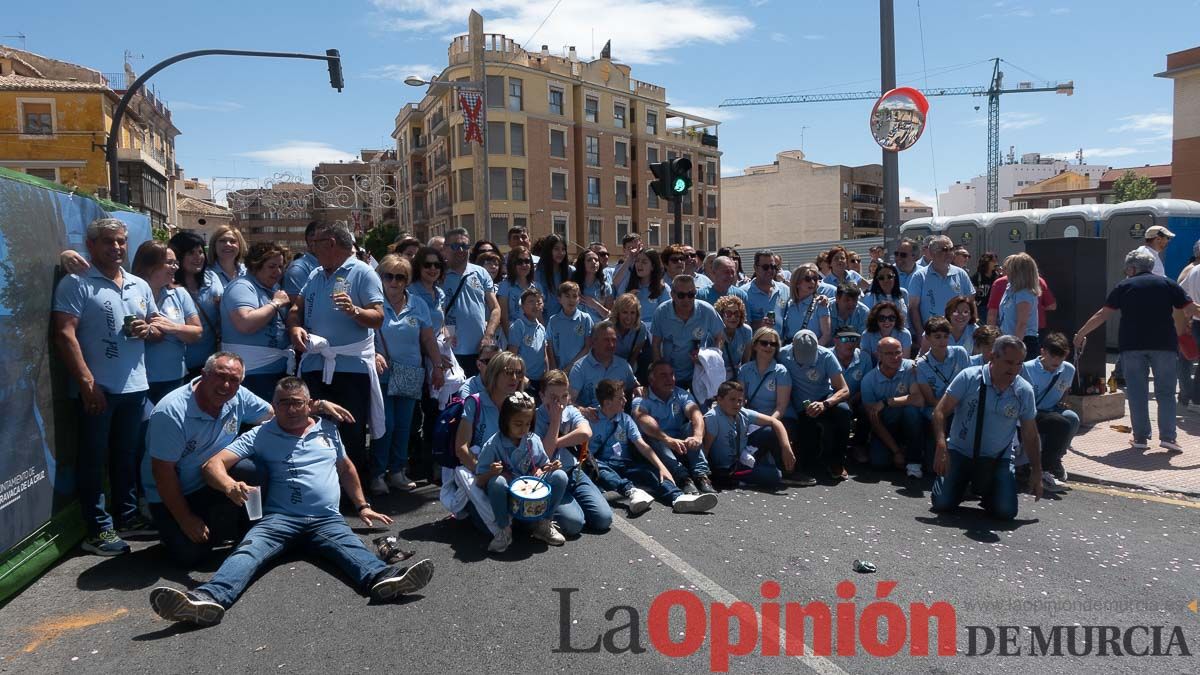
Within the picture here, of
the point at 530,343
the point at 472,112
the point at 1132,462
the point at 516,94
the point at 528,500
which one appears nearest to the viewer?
the point at 528,500

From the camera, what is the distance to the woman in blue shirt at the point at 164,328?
5.44 m

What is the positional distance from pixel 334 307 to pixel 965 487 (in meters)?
4.72

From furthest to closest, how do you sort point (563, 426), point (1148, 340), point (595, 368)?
point (1148, 340) → point (595, 368) → point (563, 426)

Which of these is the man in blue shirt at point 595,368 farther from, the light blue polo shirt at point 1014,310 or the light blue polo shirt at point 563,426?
the light blue polo shirt at point 1014,310

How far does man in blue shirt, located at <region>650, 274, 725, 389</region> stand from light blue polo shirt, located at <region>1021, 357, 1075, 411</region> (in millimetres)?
2535

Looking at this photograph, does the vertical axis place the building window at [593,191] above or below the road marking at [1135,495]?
above

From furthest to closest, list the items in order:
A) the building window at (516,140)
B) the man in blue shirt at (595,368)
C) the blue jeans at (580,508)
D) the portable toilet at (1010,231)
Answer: the building window at (516,140) < the portable toilet at (1010,231) < the man in blue shirt at (595,368) < the blue jeans at (580,508)

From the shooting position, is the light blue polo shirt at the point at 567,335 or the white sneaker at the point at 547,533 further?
the light blue polo shirt at the point at 567,335

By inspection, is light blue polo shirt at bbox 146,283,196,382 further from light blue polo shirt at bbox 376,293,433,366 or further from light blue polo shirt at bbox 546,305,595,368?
light blue polo shirt at bbox 546,305,595,368

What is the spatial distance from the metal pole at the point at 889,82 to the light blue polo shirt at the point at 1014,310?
8.54ft

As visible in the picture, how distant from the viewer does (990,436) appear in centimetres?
587

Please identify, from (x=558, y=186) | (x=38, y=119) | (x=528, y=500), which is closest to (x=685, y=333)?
(x=528, y=500)

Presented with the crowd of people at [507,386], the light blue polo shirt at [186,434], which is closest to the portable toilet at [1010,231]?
the crowd of people at [507,386]

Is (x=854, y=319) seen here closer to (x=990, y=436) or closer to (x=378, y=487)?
(x=990, y=436)
